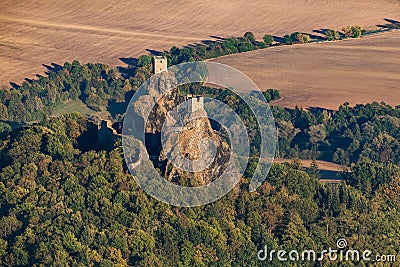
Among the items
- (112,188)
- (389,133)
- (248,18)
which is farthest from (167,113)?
(248,18)

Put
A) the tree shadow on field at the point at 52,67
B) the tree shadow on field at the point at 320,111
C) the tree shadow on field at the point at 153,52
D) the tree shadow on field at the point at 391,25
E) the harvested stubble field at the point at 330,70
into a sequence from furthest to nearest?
the tree shadow on field at the point at 391,25 → the tree shadow on field at the point at 153,52 → the tree shadow on field at the point at 52,67 → the harvested stubble field at the point at 330,70 → the tree shadow on field at the point at 320,111

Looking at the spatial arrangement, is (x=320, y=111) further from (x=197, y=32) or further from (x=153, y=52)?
(x=197, y=32)

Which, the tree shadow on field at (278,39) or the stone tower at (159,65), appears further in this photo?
the tree shadow on field at (278,39)

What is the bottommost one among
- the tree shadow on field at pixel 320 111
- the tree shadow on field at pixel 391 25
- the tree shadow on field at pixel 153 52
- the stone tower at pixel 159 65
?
the tree shadow on field at pixel 320 111

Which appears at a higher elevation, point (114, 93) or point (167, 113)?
point (167, 113)

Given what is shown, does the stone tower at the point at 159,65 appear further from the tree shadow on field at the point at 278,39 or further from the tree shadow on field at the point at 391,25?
the tree shadow on field at the point at 391,25

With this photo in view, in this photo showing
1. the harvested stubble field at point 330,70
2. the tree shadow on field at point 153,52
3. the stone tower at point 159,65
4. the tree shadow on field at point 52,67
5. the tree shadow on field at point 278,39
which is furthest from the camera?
the tree shadow on field at point 278,39

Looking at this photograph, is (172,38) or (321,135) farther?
(172,38)

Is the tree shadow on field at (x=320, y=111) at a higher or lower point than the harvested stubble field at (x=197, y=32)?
lower

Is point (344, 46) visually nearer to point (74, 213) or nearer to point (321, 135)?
point (321, 135)

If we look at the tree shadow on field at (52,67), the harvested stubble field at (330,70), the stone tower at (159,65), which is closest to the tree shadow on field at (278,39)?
the harvested stubble field at (330,70)
